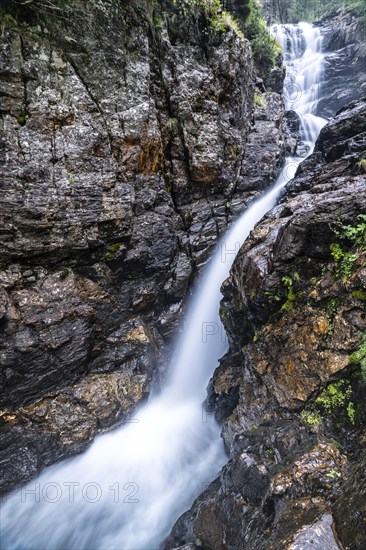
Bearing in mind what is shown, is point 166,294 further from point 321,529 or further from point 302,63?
point 302,63

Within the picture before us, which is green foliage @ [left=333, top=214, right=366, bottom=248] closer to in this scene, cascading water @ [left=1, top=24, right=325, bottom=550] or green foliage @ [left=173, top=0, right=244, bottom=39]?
cascading water @ [left=1, top=24, right=325, bottom=550]

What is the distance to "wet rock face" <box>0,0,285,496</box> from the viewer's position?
6.23 m

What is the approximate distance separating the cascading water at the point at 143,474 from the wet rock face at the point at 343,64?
1488 centimetres

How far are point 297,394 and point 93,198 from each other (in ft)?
18.7

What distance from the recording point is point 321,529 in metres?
2.85

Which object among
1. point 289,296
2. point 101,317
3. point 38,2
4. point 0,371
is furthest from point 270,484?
point 38,2

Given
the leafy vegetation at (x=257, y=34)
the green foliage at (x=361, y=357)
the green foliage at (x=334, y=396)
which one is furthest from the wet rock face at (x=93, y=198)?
the green foliage at (x=361, y=357)

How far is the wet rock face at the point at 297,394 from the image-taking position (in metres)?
3.44

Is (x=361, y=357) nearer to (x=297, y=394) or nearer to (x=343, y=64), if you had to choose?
(x=297, y=394)

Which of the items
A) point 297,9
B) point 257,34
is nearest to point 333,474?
point 257,34

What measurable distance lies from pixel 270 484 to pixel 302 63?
25263 mm

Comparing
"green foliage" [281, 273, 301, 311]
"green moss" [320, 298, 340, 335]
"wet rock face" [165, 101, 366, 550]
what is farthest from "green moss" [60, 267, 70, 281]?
"green moss" [320, 298, 340, 335]

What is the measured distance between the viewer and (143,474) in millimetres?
6816

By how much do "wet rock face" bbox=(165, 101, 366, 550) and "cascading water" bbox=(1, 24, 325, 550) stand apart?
856 mm
